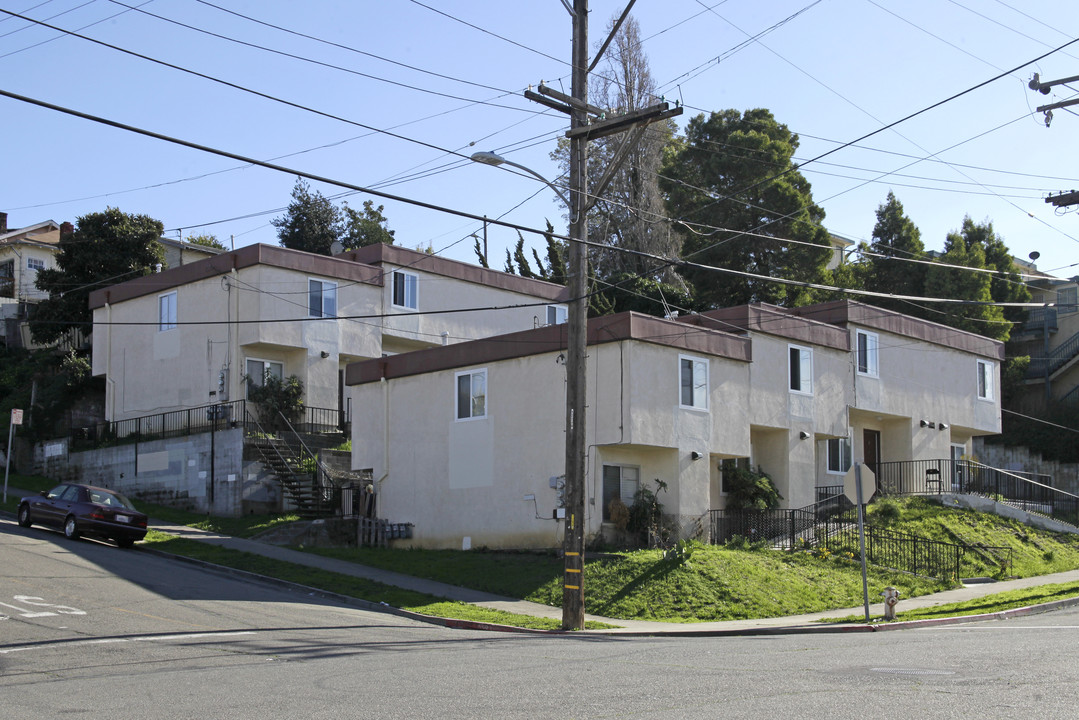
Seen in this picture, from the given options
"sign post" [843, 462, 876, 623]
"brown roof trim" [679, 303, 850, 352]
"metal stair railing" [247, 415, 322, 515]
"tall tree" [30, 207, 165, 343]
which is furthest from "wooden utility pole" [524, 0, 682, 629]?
"tall tree" [30, 207, 165, 343]

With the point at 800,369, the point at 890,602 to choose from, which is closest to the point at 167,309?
the point at 800,369

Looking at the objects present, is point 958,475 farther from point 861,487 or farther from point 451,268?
point 451,268

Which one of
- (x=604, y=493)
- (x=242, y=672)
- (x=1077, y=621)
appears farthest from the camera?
(x=604, y=493)

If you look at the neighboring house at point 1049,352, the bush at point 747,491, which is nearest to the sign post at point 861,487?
the bush at point 747,491

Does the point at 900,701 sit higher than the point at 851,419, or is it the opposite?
the point at 851,419

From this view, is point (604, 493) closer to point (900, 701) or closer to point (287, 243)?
point (900, 701)

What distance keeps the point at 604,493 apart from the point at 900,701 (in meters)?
17.1

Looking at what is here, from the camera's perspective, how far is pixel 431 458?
29.6 meters

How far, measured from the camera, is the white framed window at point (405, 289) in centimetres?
3972

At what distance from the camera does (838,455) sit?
34.5 metres

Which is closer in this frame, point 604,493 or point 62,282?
point 604,493

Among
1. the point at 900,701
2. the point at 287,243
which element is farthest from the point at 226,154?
the point at 287,243

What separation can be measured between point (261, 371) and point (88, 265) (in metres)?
14.1

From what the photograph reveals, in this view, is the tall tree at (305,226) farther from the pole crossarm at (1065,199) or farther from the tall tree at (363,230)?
the pole crossarm at (1065,199)
